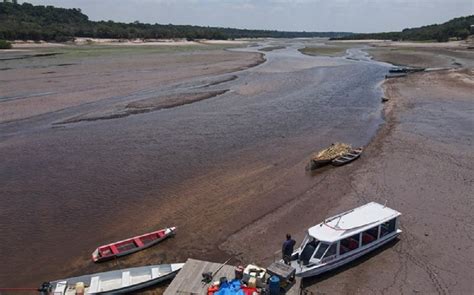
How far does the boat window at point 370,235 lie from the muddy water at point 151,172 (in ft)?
18.9

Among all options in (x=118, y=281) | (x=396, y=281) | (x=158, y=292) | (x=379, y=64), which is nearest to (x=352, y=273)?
(x=396, y=281)

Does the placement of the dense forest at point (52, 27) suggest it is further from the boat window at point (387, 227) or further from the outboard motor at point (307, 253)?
the boat window at point (387, 227)

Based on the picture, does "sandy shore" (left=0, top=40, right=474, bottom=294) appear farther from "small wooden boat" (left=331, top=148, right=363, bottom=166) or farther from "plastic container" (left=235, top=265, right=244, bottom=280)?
"plastic container" (left=235, top=265, right=244, bottom=280)

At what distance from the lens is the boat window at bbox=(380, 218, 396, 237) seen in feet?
57.4

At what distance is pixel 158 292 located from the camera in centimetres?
1510

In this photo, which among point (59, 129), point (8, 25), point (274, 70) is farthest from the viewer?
point (8, 25)

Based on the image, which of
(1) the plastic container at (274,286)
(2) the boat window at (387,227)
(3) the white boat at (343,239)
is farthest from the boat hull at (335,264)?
(1) the plastic container at (274,286)

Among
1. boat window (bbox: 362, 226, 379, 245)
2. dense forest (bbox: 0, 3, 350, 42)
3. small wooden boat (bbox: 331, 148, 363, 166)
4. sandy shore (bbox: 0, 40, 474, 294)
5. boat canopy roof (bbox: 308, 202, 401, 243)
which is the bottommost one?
sandy shore (bbox: 0, 40, 474, 294)

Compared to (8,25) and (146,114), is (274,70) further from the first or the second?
(8,25)

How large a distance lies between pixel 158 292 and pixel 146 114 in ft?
93.7

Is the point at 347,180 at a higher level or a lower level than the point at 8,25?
lower

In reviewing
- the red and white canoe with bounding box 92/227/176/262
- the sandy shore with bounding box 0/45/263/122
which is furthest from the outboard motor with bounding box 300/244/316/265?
the sandy shore with bounding box 0/45/263/122

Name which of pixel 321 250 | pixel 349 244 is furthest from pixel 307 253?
pixel 349 244

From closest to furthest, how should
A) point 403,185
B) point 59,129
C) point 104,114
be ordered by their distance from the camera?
point 403,185
point 59,129
point 104,114
